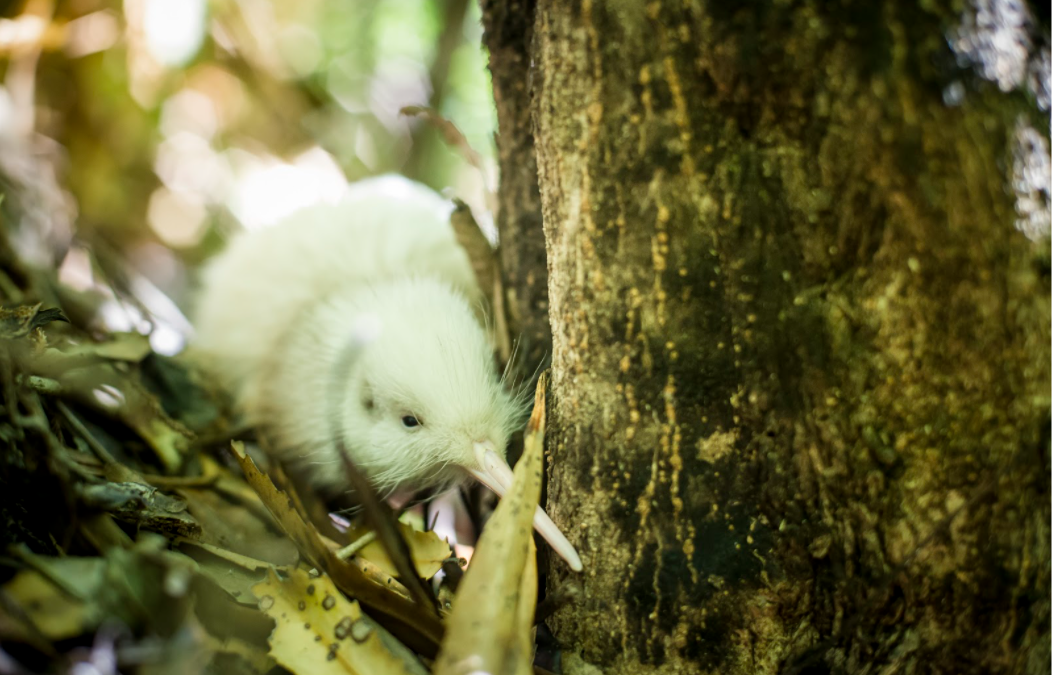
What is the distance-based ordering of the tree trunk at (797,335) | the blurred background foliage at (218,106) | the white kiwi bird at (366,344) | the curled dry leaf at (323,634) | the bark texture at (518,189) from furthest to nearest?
the blurred background foliage at (218,106), the white kiwi bird at (366,344), the bark texture at (518,189), the curled dry leaf at (323,634), the tree trunk at (797,335)

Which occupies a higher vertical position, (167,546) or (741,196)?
(741,196)

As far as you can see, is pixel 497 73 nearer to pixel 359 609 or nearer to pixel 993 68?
pixel 993 68

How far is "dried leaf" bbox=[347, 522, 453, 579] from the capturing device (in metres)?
1.26

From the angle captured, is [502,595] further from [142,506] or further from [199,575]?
[142,506]

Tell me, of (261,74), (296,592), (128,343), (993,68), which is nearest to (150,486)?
(296,592)

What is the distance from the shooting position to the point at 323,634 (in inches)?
41.0

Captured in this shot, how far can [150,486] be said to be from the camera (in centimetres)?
132

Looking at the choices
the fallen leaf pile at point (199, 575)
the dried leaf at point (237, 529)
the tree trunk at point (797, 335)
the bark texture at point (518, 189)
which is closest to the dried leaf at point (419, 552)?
the fallen leaf pile at point (199, 575)

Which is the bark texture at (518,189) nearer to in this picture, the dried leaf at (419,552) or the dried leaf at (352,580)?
the dried leaf at (419,552)

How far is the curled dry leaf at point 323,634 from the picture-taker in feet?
3.32

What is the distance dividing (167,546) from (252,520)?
0.27 metres

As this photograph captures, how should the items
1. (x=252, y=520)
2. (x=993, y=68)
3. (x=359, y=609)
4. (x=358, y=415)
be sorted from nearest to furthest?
(x=993, y=68), (x=359, y=609), (x=252, y=520), (x=358, y=415)

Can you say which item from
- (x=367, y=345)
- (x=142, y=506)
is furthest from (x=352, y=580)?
(x=367, y=345)

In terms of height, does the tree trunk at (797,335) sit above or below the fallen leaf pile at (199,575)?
above
